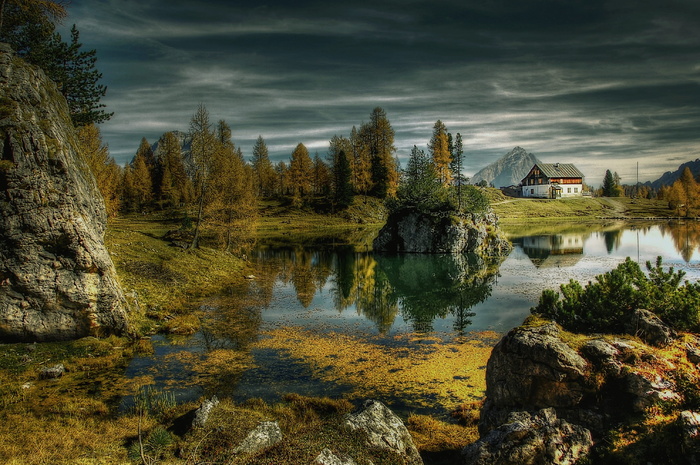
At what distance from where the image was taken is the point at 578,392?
9.88 meters

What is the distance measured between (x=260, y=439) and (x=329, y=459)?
219 centimetres

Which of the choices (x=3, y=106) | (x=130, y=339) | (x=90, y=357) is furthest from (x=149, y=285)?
(x=3, y=106)

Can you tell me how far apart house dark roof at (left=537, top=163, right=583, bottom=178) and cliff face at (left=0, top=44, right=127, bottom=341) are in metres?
175

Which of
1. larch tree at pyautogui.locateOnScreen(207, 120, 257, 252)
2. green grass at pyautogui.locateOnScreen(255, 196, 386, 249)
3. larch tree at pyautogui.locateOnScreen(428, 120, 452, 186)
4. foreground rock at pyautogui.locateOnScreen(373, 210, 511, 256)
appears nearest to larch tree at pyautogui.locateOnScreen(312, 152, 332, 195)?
green grass at pyautogui.locateOnScreen(255, 196, 386, 249)

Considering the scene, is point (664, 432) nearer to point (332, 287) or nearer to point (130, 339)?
point (130, 339)

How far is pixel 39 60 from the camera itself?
102 feet

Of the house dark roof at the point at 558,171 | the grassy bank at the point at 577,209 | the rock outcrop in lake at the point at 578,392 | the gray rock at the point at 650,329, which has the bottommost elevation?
the rock outcrop in lake at the point at 578,392

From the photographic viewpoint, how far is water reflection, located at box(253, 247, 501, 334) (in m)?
30.1

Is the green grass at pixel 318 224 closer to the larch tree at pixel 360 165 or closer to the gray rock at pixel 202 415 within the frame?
the larch tree at pixel 360 165

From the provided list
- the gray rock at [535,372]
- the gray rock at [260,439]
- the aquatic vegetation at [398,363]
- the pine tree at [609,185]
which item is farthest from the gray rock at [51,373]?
the pine tree at [609,185]

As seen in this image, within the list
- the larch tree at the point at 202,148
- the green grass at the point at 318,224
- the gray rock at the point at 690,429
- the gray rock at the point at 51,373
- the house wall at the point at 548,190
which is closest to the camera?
the gray rock at the point at 690,429

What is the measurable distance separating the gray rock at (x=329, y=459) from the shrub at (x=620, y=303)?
844 centimetres

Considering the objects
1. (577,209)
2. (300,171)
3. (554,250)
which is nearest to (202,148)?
(554,250)

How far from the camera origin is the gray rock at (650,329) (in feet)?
35.6
